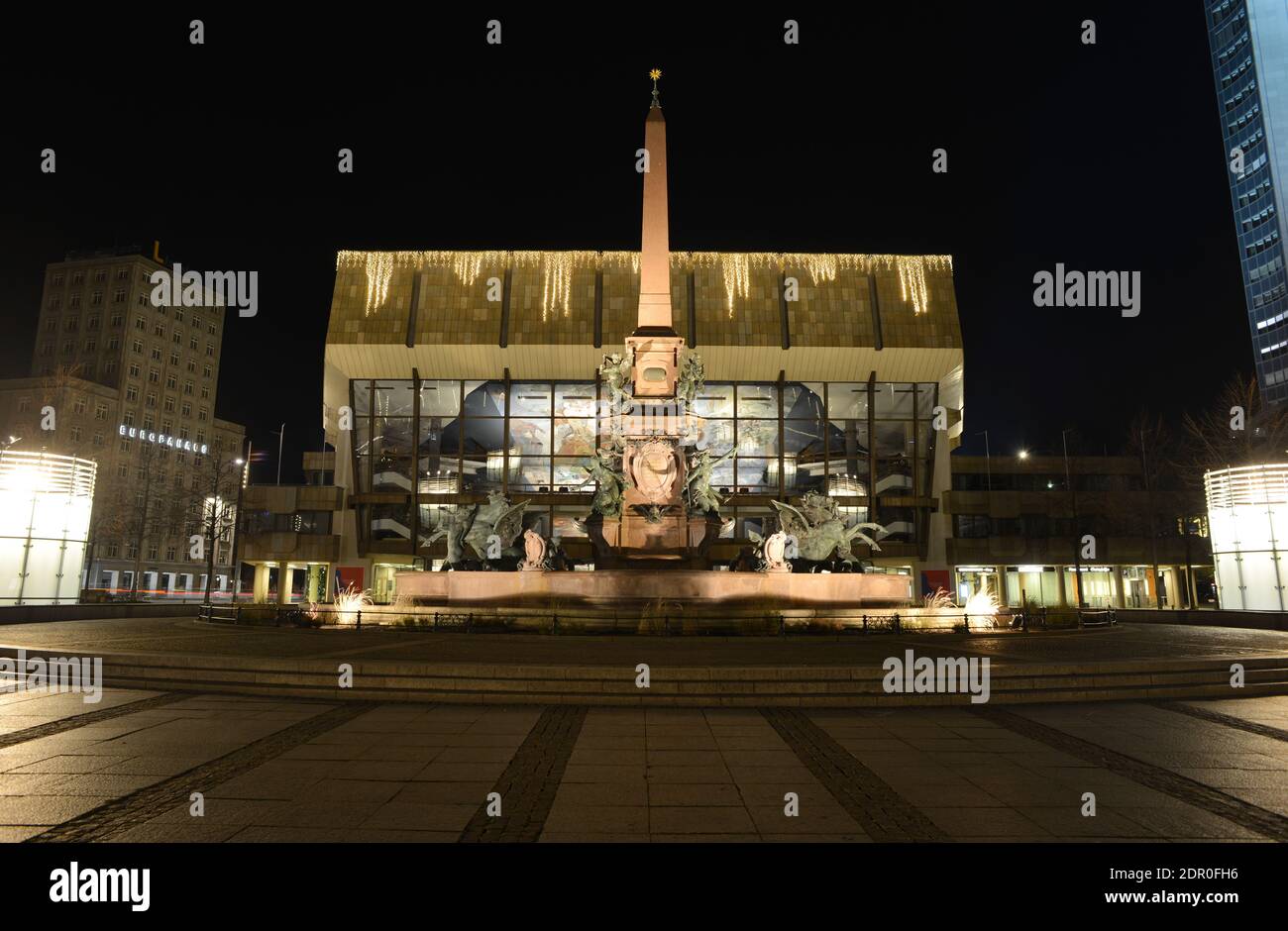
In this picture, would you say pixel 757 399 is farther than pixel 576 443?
Yes

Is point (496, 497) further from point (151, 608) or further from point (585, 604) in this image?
point (151, 608)

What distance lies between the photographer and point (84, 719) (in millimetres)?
8906

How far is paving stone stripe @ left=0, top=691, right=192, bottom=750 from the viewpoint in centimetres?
796

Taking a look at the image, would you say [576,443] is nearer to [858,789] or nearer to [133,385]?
[858,789]

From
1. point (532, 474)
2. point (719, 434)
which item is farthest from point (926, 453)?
point (532, 474)

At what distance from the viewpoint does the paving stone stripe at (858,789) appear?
5.34 meters

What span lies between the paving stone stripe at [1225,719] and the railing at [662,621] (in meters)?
8.09

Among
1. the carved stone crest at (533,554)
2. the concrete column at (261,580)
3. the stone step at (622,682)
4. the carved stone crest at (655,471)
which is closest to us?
the stone step at (622,682)

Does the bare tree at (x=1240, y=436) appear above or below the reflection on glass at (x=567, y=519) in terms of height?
above

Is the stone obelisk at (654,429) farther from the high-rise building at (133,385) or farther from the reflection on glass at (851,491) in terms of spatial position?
the high-rise building at (133,385)

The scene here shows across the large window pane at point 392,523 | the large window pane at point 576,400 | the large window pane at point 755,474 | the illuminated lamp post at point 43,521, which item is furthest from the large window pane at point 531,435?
the illuminated lamp post at point 43,521

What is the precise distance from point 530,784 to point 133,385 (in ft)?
333

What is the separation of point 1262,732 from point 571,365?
4415cm

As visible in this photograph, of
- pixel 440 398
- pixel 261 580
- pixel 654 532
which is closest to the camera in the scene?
pixel 654 532
